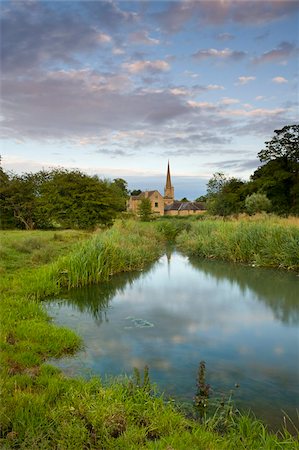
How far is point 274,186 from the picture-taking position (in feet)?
113

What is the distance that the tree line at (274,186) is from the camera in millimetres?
32375

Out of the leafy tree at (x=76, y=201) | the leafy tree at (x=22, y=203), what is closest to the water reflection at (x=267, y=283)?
the leafy tree at (x=76, y=201)

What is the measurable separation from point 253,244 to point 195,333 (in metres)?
8.62

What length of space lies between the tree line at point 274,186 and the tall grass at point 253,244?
46.9 ft

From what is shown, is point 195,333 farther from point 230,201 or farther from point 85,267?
point 230,201

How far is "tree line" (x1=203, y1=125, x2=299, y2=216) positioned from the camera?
32.4 metres

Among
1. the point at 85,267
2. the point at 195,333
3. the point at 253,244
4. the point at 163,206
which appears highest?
the point at 163,206

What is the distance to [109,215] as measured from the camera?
75.3ft

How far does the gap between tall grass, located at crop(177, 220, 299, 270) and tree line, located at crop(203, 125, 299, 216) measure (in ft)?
46.9

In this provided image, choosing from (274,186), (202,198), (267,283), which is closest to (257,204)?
(274,186)

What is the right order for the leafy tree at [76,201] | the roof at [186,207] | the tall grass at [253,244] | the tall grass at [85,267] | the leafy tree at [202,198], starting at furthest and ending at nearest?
the leafy tree at [202,198] → the roof at [186,207] → the leafy tree at [76,201] → the tall grass at [253,244] → the tall grass at [85,267]

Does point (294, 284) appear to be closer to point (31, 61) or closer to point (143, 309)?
point (143, 309)

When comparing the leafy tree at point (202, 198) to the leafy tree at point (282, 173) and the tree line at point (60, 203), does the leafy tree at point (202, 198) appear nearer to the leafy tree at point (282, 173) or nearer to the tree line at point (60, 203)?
the leafy tree at point (282, 173)

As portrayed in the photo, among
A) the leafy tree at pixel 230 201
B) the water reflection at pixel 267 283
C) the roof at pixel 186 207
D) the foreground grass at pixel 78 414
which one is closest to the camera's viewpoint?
the foreground grass at pixel 78 414
